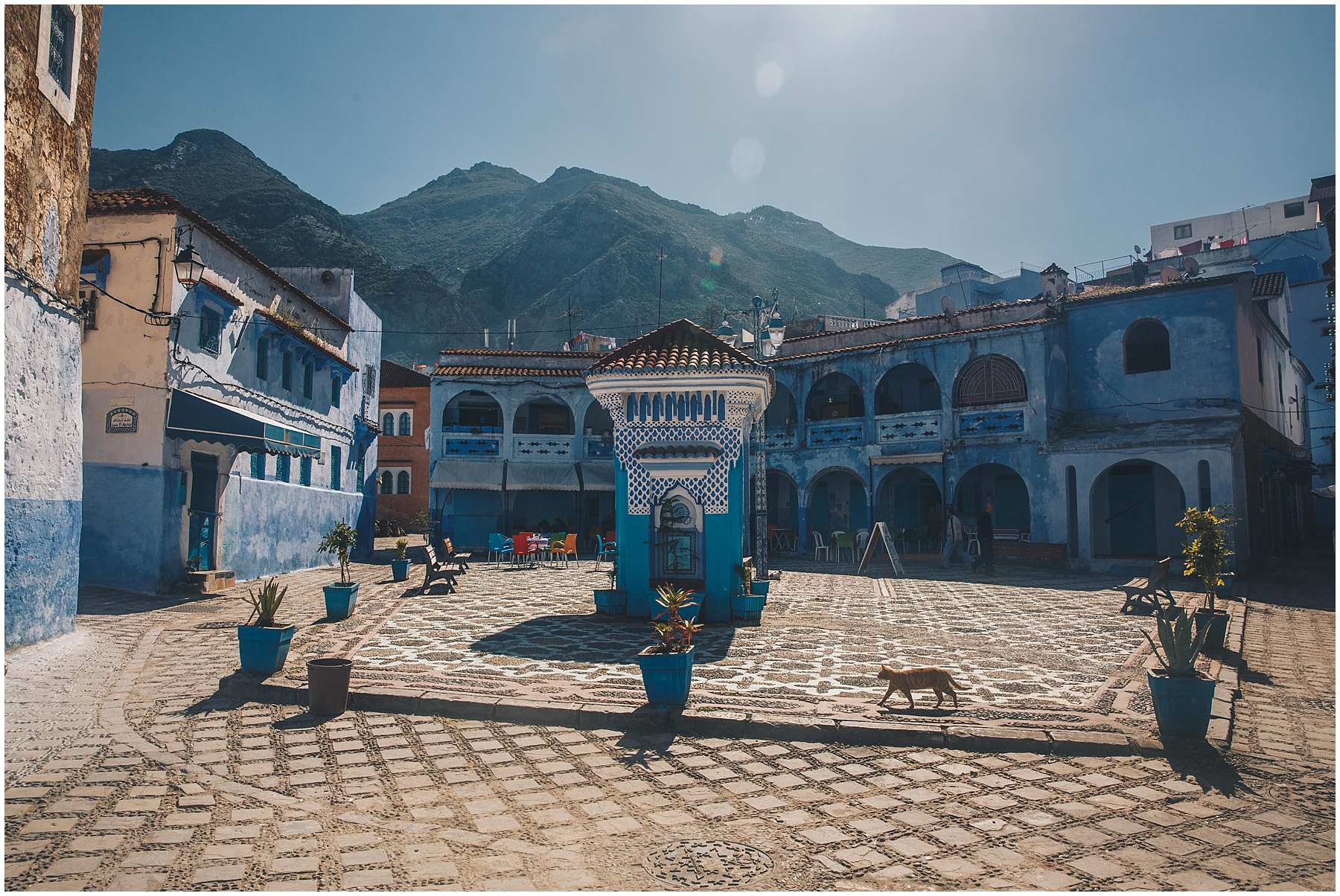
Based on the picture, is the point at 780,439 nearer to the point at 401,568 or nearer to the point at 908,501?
the point at 908,501

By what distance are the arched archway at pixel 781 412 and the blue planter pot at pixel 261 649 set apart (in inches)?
830

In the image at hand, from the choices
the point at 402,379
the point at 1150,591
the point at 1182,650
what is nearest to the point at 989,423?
the point at 1150,591

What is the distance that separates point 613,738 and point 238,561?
13.7 meters

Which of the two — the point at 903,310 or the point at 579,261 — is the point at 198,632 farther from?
the point at 579,261

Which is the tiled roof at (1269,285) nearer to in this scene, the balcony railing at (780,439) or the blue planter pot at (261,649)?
the balcony railing at (780,439)

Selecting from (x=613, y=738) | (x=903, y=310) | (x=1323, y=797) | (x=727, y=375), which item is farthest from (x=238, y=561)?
(x=903, y=310)

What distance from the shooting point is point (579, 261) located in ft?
311

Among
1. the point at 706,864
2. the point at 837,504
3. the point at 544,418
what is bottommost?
the point at 706,864

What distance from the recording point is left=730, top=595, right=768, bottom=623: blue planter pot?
Result: 12516mm

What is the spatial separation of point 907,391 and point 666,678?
22026 millimetres

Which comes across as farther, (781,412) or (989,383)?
(781,412)

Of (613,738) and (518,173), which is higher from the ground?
(518,173)

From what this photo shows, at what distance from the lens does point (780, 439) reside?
27812 millimetres

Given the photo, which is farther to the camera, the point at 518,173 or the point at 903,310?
the point at 518,173
